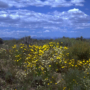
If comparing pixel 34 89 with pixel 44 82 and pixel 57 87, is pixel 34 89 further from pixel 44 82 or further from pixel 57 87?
pixel 57 87

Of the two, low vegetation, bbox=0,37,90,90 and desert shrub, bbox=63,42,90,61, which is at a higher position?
desert shrub, bbox=63,42,90,61

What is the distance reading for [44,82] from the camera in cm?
461

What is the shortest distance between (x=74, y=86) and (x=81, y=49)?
3.01 metres

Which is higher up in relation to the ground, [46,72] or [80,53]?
[80,53]

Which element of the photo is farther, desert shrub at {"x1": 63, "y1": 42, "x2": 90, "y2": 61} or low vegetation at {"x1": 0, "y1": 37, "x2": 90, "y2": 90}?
desert shrub at {"x1": 63, "y1": 42, "x2": 90, "y2": 61}

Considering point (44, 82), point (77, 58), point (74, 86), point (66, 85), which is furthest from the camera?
point (77, 58)

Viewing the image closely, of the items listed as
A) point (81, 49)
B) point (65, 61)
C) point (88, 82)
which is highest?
point (81, 49)

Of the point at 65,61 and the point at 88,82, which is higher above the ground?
the point at 65,61

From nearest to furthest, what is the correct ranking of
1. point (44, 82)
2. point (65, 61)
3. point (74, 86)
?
point (74, 86) < point (44, 82) < point (65, 61)

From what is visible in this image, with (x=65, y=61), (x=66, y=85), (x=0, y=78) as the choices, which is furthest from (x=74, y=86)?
(x=0, y=78)

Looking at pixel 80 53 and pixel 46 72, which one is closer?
pixel 46 72

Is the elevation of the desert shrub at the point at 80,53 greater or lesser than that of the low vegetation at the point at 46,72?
greater

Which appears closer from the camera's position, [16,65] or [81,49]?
[16,65]

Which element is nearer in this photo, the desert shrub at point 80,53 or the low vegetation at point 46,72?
the low vegetation at point 46,72
